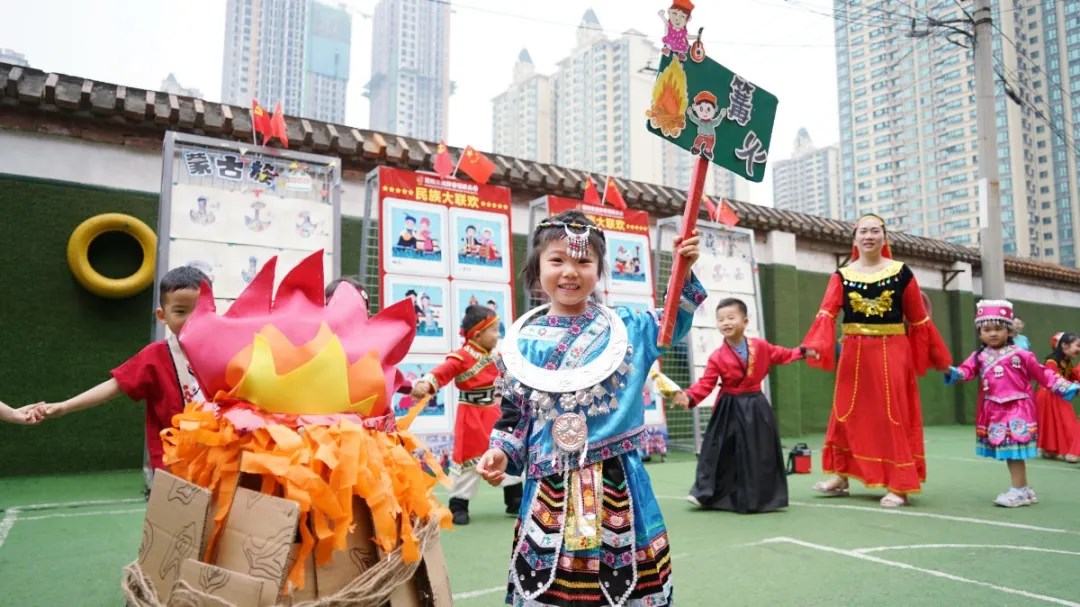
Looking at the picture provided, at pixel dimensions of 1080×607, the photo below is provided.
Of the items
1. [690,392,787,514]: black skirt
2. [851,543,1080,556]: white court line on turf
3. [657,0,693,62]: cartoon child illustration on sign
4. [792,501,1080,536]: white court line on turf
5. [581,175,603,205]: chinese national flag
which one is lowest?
[792,501,1080,536]: white court line on turf

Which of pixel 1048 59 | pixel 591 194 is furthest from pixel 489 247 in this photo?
pixel 1048 59

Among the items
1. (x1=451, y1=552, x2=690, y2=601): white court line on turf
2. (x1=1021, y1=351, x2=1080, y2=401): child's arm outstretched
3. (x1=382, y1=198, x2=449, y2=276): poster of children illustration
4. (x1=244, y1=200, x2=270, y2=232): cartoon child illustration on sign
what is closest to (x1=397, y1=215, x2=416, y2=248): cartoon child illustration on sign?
(x1=382, y1=198, x2=449, y2=276): poster of children illustration

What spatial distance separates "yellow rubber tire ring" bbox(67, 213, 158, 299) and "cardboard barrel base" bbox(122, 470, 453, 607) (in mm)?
4554

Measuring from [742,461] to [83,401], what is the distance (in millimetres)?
3649

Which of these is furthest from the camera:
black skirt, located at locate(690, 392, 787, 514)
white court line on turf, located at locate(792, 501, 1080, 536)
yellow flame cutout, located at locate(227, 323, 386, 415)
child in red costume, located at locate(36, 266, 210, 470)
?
black skirt, located at locate(690, 392, 787, 514)

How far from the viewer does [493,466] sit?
1.79 m

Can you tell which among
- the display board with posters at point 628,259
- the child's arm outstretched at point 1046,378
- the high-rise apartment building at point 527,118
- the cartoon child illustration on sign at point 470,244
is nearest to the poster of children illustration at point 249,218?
the cartoon child illustration on sign at point 470,244

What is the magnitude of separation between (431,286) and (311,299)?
4.27 meters

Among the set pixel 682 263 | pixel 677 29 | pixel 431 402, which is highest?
pixel 677 29

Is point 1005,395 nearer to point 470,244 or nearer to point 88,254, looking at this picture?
point 470,244

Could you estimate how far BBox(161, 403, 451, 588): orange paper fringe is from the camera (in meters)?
1.32

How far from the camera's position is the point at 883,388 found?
4695mm

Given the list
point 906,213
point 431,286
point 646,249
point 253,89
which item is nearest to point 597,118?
point 906,213

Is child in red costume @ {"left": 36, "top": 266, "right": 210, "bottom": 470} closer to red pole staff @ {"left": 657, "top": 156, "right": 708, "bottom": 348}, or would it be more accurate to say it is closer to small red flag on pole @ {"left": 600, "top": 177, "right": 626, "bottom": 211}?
red pole staff @ {"left": 657, "top": 156, "right": 708, "bottom": 348}
